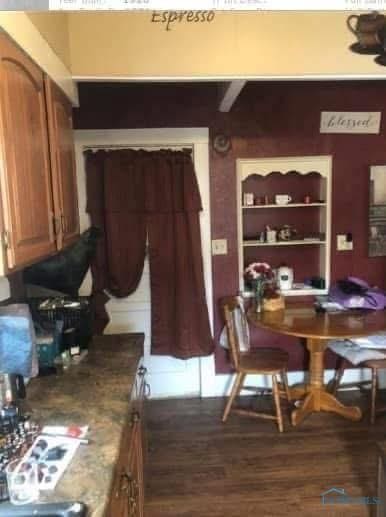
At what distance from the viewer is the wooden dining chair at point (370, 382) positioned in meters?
2.94

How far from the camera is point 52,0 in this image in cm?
98

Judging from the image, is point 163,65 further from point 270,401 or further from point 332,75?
point 270,401

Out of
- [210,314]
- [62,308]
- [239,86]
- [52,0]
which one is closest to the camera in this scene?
[52,0]

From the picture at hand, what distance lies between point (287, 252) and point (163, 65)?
6.17 ft

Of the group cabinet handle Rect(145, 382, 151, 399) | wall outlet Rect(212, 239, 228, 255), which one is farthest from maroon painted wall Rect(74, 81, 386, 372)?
cabinet handle Rect(145, 382, 151, 399)

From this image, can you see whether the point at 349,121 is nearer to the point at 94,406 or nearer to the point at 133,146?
the point at 133,146

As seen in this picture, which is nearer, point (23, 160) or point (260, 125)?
point (23, 160)

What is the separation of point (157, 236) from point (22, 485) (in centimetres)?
230

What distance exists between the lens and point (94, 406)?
5.20 ft

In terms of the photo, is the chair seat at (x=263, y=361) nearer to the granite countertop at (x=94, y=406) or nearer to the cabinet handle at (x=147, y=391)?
the cabinet handle at (x=147, y=391)

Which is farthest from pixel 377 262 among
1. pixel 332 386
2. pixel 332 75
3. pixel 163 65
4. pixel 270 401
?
pixel 163 65

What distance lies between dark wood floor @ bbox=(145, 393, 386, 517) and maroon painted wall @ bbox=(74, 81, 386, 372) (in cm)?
84

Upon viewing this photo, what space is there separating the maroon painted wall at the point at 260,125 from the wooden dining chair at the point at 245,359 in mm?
286

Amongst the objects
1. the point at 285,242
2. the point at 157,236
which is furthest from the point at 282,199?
the point at 157,236
